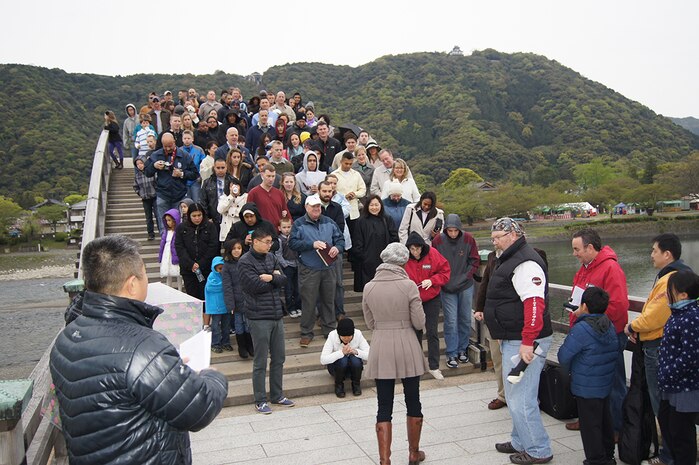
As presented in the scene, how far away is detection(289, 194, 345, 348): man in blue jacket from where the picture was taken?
7727 mm

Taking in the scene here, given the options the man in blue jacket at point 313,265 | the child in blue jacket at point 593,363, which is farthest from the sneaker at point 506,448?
the man in blue jacket at point 313,265

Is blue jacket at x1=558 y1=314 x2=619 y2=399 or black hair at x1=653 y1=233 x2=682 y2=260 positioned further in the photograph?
black hair at x1=653 y1=233 x2=682 y2=260

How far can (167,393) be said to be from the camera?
6.97 feet

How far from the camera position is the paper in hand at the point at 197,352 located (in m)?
2.55

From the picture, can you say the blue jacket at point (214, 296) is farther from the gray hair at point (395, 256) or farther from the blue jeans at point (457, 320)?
the gray hair at point (395, 256)

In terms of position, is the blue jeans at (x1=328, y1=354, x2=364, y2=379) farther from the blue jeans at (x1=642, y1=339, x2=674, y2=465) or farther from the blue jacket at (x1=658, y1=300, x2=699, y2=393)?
the blue jacket at (x1=658, y1=300, x2=699, y2=393)

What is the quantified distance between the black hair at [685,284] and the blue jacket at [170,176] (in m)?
7.83

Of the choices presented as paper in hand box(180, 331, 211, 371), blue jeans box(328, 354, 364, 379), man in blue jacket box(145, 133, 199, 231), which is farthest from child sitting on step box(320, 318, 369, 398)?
man in blue jacket box(145, 133, 199, 231)

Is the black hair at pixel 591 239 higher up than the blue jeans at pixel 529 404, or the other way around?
the black hair at pixel 591 239

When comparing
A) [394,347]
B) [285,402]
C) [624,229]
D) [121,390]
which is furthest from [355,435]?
[624,229]

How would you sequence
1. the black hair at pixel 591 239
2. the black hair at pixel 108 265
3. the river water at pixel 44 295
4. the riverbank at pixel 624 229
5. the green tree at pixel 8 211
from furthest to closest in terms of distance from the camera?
the green tree at pixel 8 211, the riverbank at pixel 624 229, the river water at pixel 44 295, the black hair at pixel 591 239, the black hair at pixel 108 265

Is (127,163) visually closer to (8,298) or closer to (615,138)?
(8,298)

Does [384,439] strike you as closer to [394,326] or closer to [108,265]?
[394,326]

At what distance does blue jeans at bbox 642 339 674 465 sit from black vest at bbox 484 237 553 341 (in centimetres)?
79
